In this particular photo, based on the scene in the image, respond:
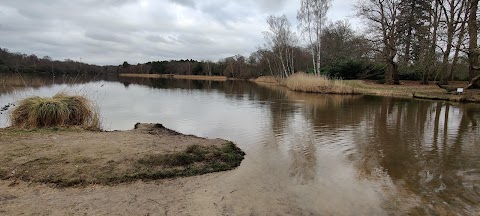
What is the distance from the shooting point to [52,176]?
4.06 m

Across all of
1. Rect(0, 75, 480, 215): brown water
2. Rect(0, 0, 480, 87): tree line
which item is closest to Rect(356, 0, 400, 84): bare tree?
Rect(0, 0, 480, 87): tree line

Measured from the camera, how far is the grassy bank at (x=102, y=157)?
414 centimetres

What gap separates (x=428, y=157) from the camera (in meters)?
6.10

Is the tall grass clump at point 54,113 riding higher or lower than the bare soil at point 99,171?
higher

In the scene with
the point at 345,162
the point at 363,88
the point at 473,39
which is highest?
the point at 473,39

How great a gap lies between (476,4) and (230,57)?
54.6 metres

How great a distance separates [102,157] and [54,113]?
3.52 m

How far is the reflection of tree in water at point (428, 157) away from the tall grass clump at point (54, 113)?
20.9 feet

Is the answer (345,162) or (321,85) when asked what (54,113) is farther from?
(321,85)

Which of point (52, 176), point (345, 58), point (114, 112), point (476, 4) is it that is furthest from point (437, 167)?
point (345, 58)

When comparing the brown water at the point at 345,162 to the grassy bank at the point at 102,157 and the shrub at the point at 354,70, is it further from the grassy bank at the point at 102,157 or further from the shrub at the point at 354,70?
the shrub at the point at 354,70

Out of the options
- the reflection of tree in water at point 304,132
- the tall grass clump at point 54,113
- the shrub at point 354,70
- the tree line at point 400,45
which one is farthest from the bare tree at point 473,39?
the tall grass clump at point 54,113

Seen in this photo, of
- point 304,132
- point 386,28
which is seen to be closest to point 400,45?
point 386,28

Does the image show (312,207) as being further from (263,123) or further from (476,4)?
(476,4)
